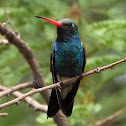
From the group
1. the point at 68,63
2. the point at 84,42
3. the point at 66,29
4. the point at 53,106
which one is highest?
the point at 84,42

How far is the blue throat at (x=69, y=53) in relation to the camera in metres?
4.36

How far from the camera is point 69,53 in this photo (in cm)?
436

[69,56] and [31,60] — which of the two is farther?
[69,56]

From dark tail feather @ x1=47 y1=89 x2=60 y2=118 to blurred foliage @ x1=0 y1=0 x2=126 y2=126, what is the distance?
218mm

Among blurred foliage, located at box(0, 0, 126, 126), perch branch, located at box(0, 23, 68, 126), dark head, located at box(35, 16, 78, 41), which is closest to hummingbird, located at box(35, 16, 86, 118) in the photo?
dark head, located at box(35, 16, 78, 41)

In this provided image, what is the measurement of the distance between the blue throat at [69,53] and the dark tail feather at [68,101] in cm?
23

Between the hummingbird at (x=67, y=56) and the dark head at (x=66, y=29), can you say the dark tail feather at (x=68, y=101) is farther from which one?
the dark head at (x=66, y=29)

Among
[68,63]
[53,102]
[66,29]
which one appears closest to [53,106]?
[53,102]

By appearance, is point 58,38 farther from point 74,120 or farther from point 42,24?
point 74,120

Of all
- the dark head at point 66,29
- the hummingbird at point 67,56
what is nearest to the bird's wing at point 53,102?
the hummingbird at point 67,56

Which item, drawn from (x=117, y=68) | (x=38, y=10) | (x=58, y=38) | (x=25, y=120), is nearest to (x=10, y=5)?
(x=38, y=10)

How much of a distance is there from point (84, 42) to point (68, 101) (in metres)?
1.06

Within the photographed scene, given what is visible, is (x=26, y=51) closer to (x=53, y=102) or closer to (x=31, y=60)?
(x=31, y=60)

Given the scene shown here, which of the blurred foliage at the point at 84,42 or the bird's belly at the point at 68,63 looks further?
the bird's belly at the point at 68,63
